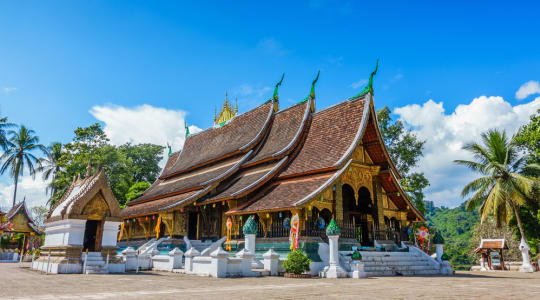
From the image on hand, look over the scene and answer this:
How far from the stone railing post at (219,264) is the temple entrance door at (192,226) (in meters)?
6.43

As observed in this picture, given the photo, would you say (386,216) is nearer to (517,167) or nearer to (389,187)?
(389,187)

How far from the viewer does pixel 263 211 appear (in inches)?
460

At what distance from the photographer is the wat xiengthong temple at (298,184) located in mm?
12344

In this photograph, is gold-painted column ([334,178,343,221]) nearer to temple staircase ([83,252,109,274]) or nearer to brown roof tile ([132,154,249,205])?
brown roof tile ([132,154,249,205])

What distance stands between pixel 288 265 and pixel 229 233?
385cm

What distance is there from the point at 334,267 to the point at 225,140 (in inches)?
436

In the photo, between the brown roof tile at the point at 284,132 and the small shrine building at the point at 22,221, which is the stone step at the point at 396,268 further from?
the small shrine building at the point at 22,221

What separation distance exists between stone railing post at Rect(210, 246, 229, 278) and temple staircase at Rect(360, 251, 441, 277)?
3.97m

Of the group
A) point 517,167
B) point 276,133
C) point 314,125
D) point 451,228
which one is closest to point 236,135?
point 276,133

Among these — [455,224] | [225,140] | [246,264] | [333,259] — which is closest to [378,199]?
[333,259]

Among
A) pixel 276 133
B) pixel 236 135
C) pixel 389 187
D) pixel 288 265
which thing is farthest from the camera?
pixel 236 135

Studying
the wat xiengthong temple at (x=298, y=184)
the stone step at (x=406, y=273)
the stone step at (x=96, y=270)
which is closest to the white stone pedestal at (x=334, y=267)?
the stone step at (x=406, y=273)

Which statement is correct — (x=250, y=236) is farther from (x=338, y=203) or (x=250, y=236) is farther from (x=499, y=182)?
(x=499, y=182)

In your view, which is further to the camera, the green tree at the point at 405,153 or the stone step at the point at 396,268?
the green tree at the point at 405,153
